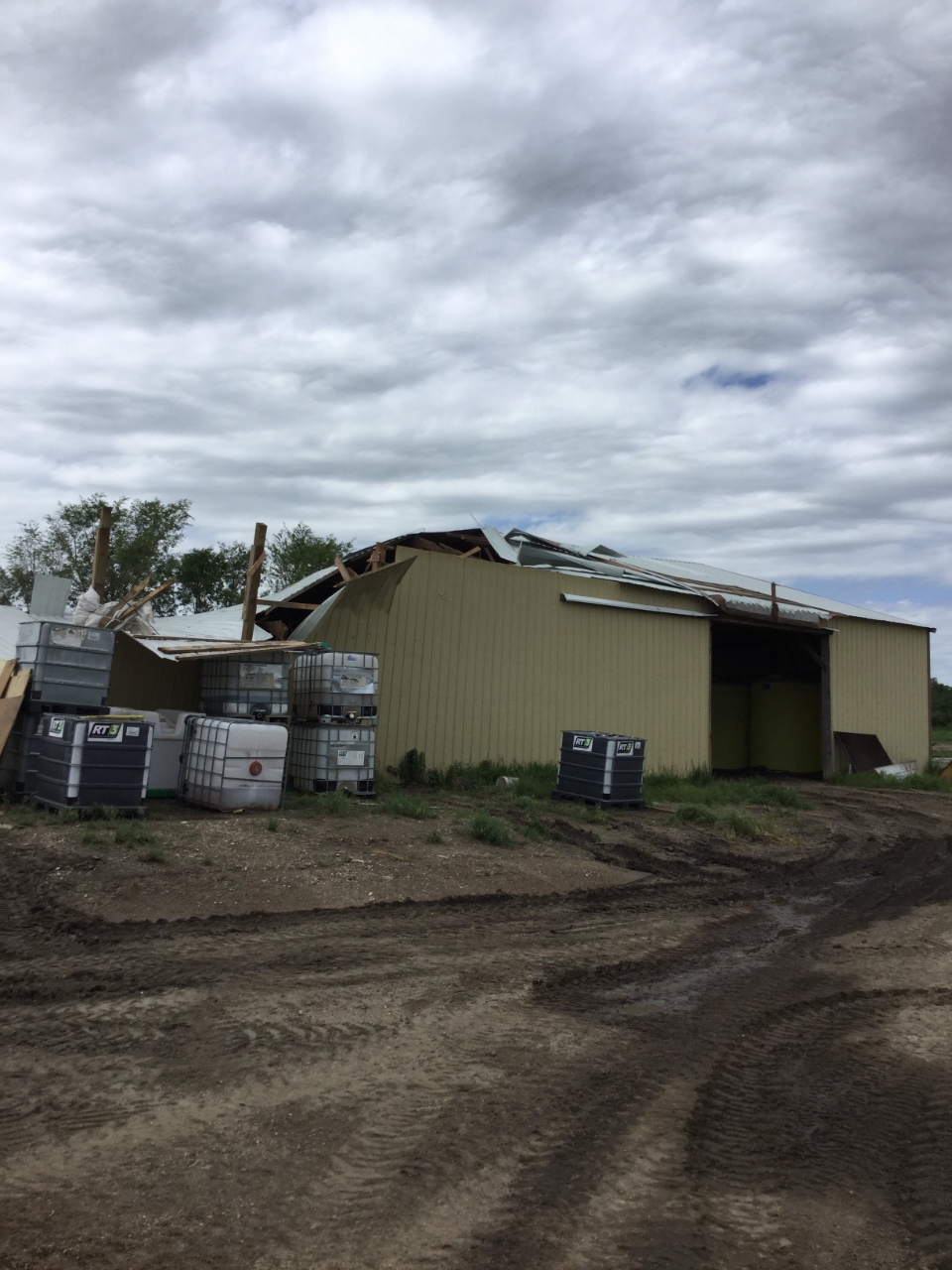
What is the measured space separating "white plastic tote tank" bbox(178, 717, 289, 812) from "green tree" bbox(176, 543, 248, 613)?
21785 millimetres

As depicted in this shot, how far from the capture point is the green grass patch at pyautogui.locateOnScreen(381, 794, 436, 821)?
11562mm

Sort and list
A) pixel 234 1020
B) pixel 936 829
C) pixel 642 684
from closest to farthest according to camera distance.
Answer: pixel 234 1020, pixel 936 829, pixel 642 684

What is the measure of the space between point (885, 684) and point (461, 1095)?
2209 cm

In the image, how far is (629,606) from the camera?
59.6 ft

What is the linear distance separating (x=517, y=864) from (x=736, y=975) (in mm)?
3821

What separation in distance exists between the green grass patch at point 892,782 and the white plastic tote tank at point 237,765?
1487 centimetres

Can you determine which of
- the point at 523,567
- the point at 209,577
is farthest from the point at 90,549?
the point at 523,567

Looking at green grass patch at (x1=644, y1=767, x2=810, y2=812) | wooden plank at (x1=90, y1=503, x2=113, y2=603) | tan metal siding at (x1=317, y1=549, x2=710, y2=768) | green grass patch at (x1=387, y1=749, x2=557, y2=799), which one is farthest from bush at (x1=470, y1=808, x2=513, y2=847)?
wooden plank at (x1=90, y1=503, x2=113, y2=603)

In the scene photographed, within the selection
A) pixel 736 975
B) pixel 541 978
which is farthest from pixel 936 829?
pixel 541 978

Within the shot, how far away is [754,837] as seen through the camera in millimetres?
12922

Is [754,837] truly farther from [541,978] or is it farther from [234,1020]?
[234,1020]

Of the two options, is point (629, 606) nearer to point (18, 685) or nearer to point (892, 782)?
point (892, 782)

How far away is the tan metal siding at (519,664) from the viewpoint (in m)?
15.2

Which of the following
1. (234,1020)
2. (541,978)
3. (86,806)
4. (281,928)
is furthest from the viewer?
(86,806)
